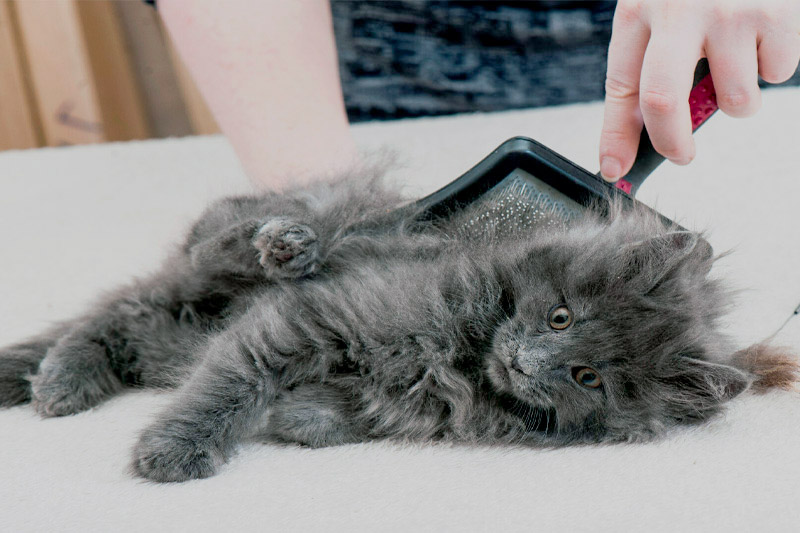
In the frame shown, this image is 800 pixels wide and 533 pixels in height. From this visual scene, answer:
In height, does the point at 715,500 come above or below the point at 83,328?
below

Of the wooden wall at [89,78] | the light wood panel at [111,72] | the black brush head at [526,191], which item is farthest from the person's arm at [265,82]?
the light wood panel at [111,72]

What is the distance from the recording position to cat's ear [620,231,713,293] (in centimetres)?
122

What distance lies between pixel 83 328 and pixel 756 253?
70.5 inches

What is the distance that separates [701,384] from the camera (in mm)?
1218

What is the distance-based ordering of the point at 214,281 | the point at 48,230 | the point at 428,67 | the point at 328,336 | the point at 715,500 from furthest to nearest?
the point at 428,67 < the point at 48,230 < the point at 214,281 < the point at 328,336 < the point at 715,500

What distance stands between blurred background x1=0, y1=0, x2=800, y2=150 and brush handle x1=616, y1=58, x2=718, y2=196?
1206 mm

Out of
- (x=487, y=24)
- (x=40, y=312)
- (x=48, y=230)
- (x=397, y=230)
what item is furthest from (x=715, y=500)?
(x=48, y=230)

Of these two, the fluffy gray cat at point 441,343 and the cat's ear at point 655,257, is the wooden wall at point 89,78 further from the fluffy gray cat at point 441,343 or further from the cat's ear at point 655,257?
the cat's ear at point 655,257

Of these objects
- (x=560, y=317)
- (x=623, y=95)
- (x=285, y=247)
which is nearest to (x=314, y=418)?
(x=285, y=247)

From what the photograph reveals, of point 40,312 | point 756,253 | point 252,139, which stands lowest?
point 756,253

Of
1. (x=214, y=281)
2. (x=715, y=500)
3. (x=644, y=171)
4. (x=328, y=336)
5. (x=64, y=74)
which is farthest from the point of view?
(x=64, y=74)

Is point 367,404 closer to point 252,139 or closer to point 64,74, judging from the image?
point 252,139

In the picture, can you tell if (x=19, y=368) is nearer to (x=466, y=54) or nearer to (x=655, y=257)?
(x=655, y=257)

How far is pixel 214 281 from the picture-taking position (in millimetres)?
1514
